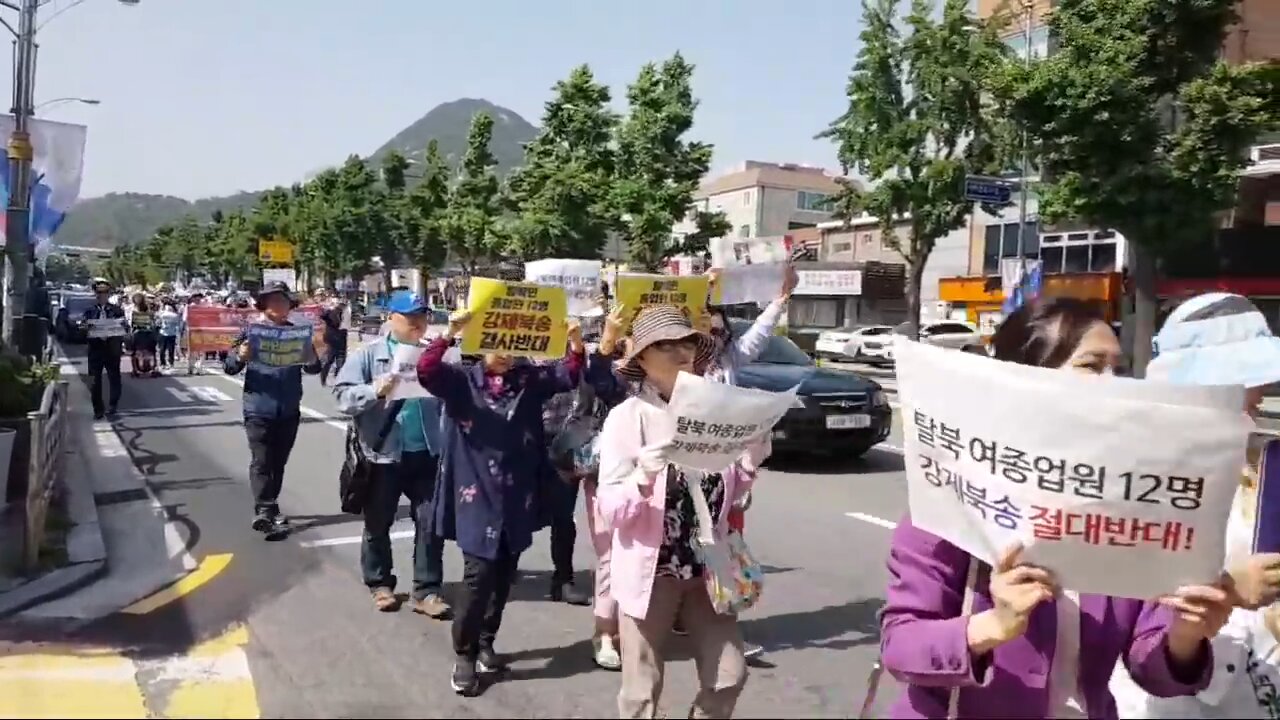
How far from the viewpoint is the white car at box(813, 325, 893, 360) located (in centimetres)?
3606

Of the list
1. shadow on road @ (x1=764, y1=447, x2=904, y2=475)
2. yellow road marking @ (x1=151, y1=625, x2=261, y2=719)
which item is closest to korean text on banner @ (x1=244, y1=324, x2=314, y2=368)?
yellow road marking @ (x1=151, y1=625, x2=261, y2=719)

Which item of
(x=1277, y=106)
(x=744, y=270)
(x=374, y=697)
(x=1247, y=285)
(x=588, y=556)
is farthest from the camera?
(x=1247, y=285)

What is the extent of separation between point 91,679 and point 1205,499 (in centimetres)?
470

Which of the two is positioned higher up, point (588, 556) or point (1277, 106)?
point (1277, 106)

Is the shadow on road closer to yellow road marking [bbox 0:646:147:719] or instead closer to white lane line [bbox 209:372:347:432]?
white lane line [bbox 209:372:347:432]

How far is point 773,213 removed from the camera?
71938 mm

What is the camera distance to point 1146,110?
805 inches

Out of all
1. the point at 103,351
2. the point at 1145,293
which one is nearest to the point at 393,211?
the point at 1145,293

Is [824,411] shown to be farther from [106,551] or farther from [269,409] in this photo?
[106,551]

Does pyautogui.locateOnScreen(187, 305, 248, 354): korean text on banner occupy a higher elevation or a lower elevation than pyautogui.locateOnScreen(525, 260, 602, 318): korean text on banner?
lower

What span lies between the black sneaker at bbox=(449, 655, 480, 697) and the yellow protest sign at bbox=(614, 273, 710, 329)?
1711mm

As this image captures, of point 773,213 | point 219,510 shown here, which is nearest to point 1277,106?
point 219,510

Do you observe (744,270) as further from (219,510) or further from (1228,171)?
(1228,171)

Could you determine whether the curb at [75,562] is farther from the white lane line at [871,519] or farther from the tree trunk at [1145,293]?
the tree trunk at [1145,293]
